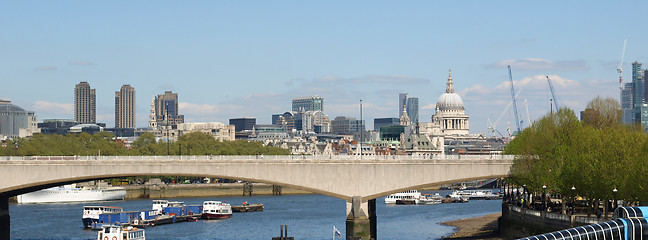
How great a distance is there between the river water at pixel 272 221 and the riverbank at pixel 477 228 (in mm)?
1715

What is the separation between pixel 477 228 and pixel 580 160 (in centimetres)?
2320

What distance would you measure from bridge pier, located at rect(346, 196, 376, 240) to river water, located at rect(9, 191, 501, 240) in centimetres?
841

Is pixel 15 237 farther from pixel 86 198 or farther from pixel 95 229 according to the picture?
pixel 86 198

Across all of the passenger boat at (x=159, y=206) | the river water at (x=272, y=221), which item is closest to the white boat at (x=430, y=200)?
the river water at (x=272, y=221)

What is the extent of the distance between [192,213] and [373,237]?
38510 millimetres

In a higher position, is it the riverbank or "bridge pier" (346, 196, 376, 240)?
"bridge pier" (346, 196, 376, 240)

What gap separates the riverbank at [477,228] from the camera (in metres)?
92.6

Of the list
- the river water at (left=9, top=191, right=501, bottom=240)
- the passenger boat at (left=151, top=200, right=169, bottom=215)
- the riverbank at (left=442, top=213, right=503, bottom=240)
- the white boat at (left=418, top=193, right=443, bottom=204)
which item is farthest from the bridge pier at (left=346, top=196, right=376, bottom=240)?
the white boat at (left=418, top=193, right=443, bottom=204)

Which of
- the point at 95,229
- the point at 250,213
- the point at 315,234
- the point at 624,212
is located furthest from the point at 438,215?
the point at 624,212

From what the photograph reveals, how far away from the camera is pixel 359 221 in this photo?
8344 cm

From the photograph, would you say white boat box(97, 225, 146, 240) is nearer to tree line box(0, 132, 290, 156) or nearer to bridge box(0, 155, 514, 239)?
bridge box(0, 155, 514, 239)

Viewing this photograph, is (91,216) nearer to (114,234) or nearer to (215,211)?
(215,211)

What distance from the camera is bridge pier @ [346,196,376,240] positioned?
273 feet

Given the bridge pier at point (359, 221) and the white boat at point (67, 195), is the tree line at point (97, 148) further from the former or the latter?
the bridge pier at point (359, 221)
